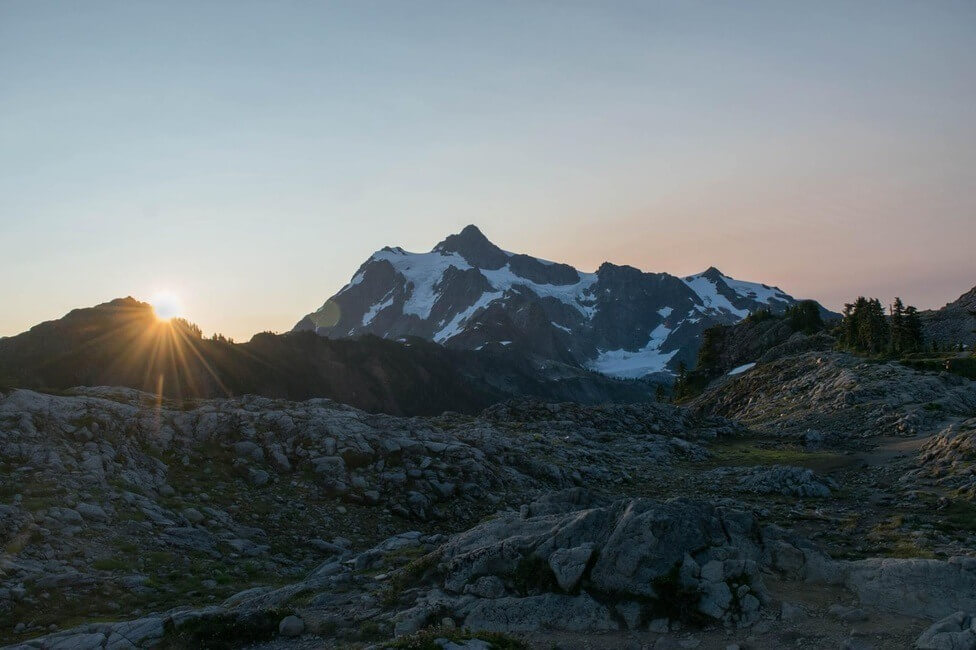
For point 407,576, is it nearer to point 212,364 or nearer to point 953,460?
point 953,460

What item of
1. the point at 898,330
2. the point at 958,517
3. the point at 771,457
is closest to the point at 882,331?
the point at 898,330

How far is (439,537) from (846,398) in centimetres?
5678

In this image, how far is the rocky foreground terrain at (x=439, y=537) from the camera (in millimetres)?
16078

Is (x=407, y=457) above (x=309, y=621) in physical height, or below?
above

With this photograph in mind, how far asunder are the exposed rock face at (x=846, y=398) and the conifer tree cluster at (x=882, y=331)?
888cm

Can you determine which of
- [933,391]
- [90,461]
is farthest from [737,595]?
[933,391]

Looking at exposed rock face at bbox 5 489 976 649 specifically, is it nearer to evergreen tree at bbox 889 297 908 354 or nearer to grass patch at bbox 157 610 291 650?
grass patch at bbox 157 610 291 650

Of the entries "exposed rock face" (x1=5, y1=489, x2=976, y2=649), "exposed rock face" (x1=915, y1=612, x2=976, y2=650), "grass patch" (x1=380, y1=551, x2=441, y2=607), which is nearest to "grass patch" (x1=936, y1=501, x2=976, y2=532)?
"exposed rock face" (x1=5, y1=489, x2=976, y2=649)

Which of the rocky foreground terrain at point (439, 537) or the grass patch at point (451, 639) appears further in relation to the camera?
the rocky foreground terrain at point (439, 537)

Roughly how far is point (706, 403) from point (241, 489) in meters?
81.9

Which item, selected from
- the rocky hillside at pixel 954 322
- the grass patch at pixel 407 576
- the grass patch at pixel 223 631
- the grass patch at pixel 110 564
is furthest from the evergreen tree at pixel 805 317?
the grass patch at pixel 110 564

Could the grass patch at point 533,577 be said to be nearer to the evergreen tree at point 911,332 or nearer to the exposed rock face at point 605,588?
the exposed rock face at point 605,588

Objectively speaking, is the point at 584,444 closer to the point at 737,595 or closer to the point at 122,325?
the point at 737,595

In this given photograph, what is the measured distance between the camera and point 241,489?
99.1ft
